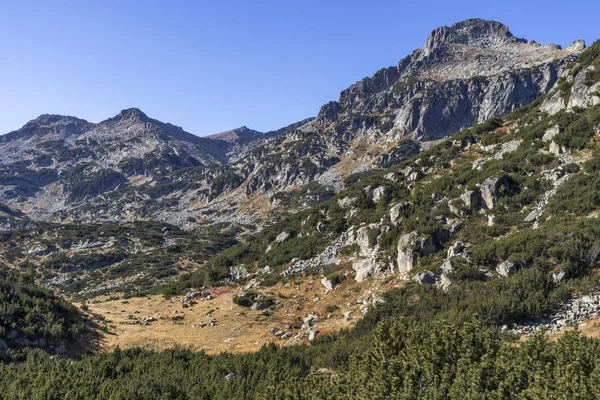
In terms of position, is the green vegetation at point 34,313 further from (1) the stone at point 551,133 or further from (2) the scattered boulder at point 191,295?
(1) the stone at point 551,133

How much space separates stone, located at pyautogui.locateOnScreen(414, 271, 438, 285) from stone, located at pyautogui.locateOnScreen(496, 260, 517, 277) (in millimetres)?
4139

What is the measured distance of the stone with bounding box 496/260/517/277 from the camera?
22.2m

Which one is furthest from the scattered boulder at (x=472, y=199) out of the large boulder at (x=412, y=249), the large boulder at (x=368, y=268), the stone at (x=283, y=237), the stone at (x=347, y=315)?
the stone at (x=283, y=237)

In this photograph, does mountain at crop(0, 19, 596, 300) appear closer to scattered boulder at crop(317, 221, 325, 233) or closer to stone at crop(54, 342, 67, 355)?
scattered boulder at crop(317, 221, 325, 233)

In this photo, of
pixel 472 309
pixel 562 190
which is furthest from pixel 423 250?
pixel 562 190

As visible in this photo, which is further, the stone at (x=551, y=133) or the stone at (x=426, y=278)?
the stone at (x=551, y=133)

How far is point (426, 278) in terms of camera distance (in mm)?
25047

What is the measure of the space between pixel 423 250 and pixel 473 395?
2051cm

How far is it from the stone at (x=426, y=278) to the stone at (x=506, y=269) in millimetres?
4139

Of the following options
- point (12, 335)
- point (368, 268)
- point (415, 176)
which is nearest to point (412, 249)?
point (368, 268)

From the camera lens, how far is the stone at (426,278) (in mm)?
24859

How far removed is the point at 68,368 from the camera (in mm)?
17000

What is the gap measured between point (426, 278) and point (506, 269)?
202 inches

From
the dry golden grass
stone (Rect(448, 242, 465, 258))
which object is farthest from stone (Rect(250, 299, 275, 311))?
stone (Rect(448, 242, 465, 258))
